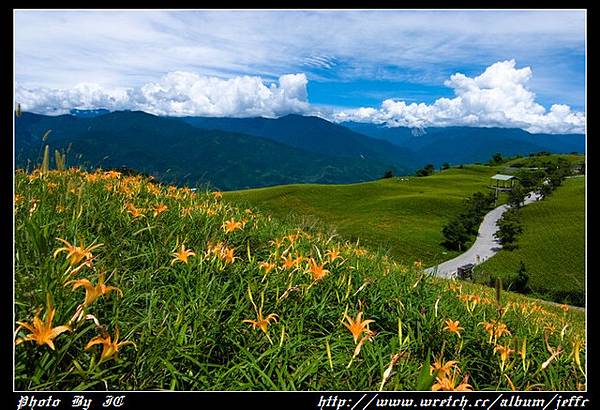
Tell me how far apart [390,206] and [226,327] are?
6755 centimetres

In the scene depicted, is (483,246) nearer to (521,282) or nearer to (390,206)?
(390,206)

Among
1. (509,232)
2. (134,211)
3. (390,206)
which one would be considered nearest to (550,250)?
(509,232)

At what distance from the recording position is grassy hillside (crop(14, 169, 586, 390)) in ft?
5.34

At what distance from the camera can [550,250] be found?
50.2 metres

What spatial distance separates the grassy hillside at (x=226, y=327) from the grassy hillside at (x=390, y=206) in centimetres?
4423

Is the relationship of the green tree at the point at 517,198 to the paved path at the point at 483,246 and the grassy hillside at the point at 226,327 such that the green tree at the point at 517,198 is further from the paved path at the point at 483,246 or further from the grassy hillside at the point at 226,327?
the grassy hillside at the point at 226,327

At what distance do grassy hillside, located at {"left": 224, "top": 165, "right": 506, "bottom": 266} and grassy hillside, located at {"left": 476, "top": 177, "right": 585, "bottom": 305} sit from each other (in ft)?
25.0

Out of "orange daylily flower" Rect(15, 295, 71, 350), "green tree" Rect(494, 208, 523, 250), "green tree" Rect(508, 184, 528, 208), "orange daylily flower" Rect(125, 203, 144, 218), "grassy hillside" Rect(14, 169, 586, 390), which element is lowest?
"green tree" Rect(494, 208, 523, 250)

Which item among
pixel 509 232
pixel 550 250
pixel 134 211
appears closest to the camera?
pixel 134 211

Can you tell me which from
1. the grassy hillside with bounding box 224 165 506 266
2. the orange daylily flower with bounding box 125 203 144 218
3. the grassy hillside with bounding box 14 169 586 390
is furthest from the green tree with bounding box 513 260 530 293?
the orange daylily flower with bounding box 125 203 144 218

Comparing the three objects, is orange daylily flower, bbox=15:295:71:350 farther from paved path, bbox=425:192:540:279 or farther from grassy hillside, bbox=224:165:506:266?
grassy hillside, bbox=224:165:506:266

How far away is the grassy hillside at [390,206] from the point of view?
5275 cm
